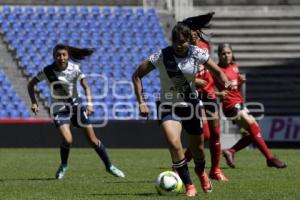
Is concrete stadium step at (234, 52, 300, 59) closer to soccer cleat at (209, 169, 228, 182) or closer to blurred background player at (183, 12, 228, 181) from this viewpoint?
blurred background player at (183, 12, 228, 181)

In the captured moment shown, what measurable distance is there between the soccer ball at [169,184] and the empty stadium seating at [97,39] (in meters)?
17.5

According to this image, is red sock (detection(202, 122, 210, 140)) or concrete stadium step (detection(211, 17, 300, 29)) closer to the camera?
red sock (detection(202, 122, 210, 140))

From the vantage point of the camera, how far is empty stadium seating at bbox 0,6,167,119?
2773cm

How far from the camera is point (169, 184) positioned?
361 inches

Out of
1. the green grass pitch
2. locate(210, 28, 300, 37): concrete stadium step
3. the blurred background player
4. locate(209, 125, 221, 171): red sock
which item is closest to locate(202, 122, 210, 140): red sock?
the blurred background player

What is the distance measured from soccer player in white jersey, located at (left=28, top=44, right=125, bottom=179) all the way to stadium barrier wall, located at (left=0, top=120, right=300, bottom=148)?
37.5ft

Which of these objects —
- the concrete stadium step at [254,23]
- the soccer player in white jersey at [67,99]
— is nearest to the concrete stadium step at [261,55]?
the concrete stadium step at [254,23]

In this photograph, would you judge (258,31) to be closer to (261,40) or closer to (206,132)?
(261,40)

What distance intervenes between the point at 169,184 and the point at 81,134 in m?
15.2

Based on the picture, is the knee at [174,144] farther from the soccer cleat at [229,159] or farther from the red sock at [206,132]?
the soccer cleat at [229,159]

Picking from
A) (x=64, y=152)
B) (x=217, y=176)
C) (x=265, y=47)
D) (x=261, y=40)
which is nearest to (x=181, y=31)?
(x=217, y=176)

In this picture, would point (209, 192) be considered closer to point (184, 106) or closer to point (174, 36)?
point (184, 106)

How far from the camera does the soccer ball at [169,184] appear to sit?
9.18m

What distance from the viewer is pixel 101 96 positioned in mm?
27328
